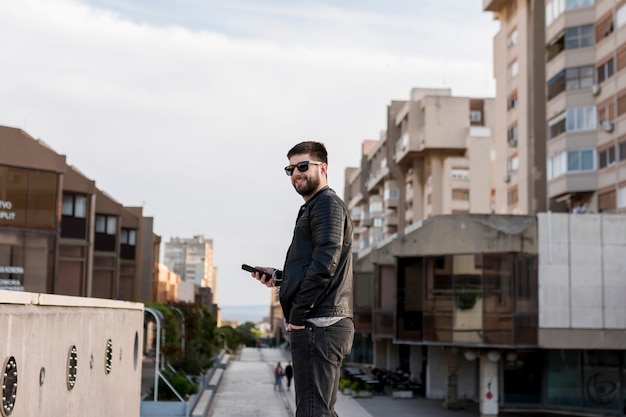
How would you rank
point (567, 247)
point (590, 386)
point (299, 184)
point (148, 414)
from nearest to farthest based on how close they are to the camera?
point (299, 184) → point (148, 414) → point (567, 247) → point (590, 386)

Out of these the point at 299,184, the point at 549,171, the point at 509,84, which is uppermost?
the point at 509,84

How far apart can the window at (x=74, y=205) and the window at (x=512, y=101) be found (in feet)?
89.3

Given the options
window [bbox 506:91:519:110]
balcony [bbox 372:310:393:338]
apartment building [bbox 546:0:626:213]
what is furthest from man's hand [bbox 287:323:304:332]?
window [bbox 506:91:519:110]

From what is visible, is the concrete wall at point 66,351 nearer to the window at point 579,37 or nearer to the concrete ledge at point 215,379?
the concrete ledge at point 215,379

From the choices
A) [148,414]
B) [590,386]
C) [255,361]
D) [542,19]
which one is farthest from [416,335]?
[255,361]

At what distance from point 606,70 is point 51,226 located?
28798 mm

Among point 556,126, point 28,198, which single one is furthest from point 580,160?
point 28,198

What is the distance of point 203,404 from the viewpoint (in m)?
38.3

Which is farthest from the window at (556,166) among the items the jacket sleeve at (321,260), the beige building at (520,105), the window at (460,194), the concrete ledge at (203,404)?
the jacket sleeve at (321,260)

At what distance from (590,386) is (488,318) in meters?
6.58

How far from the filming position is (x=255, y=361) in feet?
270

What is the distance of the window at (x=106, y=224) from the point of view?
6248 centimetres

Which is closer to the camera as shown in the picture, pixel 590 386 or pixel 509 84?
pixel 590 386

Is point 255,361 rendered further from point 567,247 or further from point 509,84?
point 567,247
